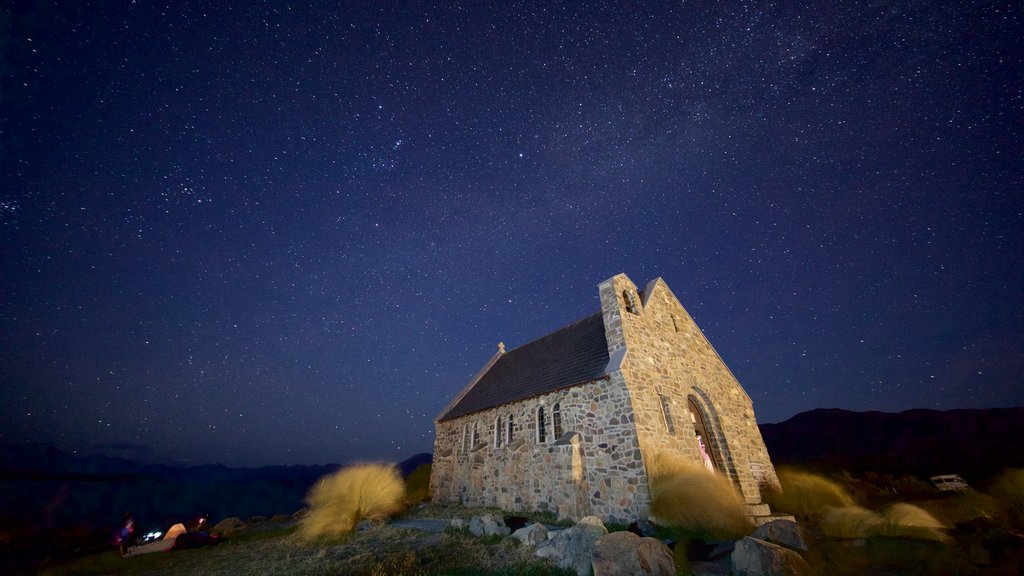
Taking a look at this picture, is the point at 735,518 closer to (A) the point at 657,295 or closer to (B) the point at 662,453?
(B) the point at 662,453

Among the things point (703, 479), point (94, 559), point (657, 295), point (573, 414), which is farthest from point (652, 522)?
point (94, 559)

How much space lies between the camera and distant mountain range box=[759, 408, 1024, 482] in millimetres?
34062

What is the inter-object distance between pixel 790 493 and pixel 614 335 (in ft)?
31.6

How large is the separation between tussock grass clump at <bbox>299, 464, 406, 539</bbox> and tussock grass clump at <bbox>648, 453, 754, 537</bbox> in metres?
9.37

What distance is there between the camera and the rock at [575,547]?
622cm

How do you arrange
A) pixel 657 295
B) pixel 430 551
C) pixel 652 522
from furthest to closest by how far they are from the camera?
pixel 657 295, pixel 652 522, pixel 430 551

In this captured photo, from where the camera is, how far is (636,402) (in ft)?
37.6

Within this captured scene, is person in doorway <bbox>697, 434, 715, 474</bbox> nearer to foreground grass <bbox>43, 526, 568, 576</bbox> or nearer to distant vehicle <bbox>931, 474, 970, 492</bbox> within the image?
foreground grass <bbox>43, 526, 568, 576</bbox>

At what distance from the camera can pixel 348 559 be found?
25.9ft

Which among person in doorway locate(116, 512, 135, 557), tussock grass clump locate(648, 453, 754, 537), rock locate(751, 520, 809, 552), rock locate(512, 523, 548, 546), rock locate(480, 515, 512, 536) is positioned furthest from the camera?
person in doorway locate(116, 512, 135, 557)

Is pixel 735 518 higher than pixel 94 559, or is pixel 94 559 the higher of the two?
pixel 735 518

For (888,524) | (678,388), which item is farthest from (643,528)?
(678,388)

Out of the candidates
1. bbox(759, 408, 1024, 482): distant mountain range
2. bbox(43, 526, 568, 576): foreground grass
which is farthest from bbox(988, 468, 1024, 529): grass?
bbox(759, 408, 1024, 482): distant mountain range

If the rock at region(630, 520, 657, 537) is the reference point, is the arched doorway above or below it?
above
